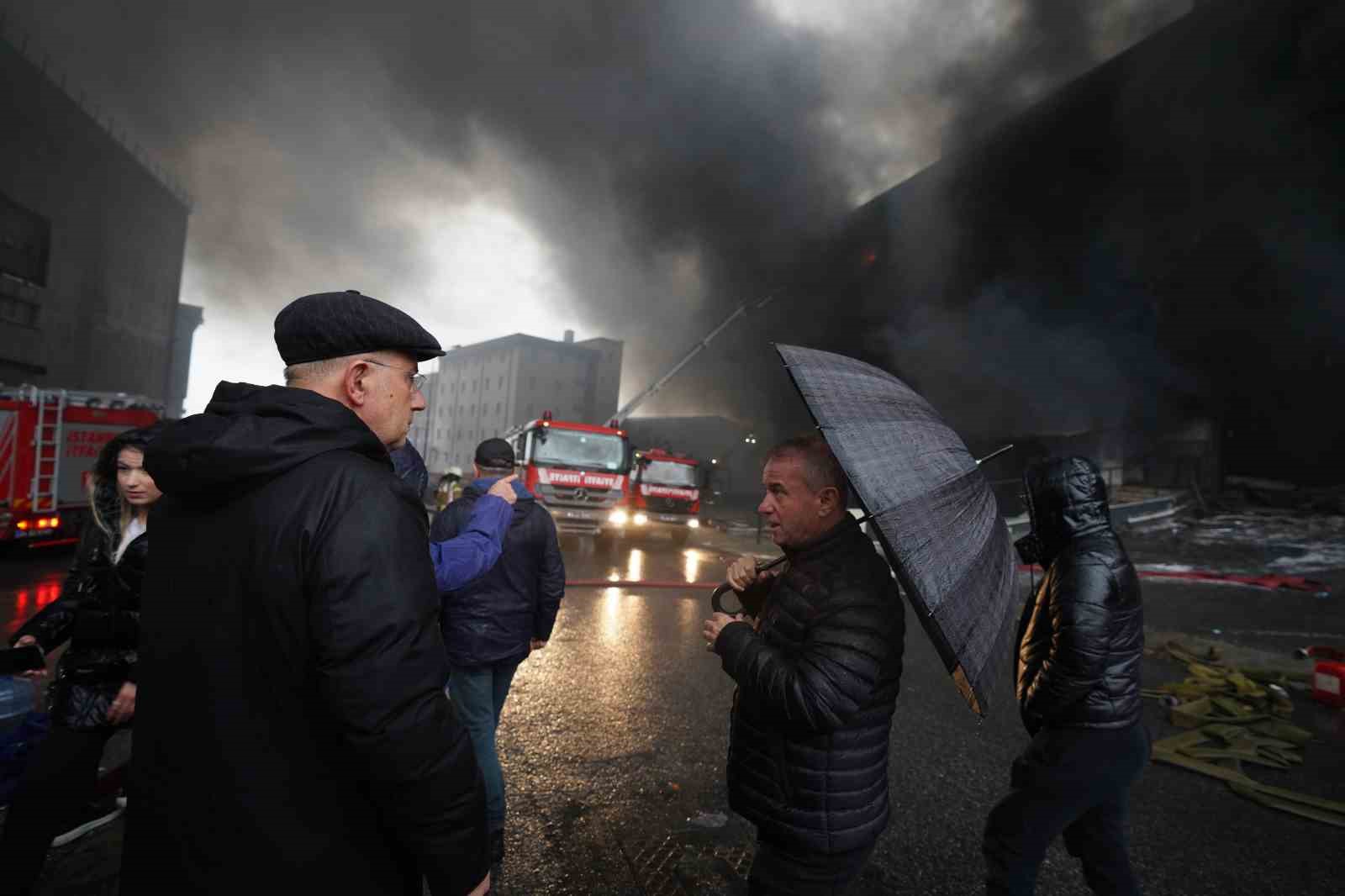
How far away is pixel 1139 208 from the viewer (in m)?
18.2

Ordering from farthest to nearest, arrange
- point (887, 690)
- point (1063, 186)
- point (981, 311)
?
point (981, 311) < point (1063, 186) < point (887, 690)

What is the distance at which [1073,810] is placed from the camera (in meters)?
1.89

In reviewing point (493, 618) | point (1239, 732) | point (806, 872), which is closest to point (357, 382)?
point (806, 872)

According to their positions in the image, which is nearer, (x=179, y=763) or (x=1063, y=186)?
(x=179, y=763)

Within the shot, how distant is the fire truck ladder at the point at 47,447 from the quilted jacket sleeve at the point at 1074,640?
11073 millimetres

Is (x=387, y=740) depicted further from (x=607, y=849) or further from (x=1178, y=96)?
(x=1178, y=96)

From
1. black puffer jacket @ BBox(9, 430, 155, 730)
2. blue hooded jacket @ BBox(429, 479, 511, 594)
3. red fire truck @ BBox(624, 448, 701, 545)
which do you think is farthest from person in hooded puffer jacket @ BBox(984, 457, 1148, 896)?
red fire truck @ BBox(624, 448, 701, 545)

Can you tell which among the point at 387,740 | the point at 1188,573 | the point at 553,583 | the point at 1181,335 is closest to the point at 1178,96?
the point at 1181,335

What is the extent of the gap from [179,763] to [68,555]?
11.1m

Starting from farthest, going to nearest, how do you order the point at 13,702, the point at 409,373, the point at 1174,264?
the point at 1174,264, the point at 13,702, the point at 409,373

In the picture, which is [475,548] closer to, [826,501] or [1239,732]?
[826,501]

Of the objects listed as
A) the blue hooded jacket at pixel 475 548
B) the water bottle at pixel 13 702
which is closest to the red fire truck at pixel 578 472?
the water bottle at pixel 13 702

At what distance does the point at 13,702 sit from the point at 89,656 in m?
1.24

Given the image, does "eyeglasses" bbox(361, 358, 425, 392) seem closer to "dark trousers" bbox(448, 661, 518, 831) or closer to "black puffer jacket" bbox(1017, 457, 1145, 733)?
"dark trousers" bbox(448, 661, 518, 831)
